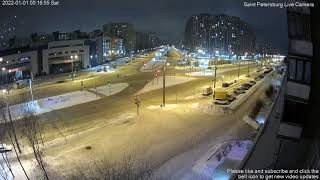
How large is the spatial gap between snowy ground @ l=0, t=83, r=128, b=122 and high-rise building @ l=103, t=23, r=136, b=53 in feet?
348

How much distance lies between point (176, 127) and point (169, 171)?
8.22 meters

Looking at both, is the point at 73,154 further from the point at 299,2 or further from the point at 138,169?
the point at 299,2

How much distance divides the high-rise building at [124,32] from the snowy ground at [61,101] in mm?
106157

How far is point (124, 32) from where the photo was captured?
500ft

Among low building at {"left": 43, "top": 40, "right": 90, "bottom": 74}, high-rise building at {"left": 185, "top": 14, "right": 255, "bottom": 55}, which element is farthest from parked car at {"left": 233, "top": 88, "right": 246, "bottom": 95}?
high-rise building at {"left": 185, "top": 14, "right": 255, "bottom": 55}

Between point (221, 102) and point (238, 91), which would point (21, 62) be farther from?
point (221, 102)

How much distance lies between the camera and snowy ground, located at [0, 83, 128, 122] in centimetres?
3083

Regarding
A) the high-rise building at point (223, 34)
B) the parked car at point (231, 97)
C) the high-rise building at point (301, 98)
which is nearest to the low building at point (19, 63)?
the parked car at point (231, 97)

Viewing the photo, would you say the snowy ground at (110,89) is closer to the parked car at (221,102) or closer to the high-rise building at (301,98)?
the parked car at (221,102)

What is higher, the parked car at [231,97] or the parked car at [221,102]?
the parked car at [231,97]

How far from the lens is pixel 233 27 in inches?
4998

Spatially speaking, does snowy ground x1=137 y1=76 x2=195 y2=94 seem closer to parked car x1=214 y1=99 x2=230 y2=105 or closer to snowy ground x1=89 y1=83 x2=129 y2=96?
snowy ground x1=89 y1=83 x2=129 y2=96

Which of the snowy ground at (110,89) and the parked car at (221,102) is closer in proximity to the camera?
the parked car at (221,102)

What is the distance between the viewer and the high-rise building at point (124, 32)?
15094 centimetres
